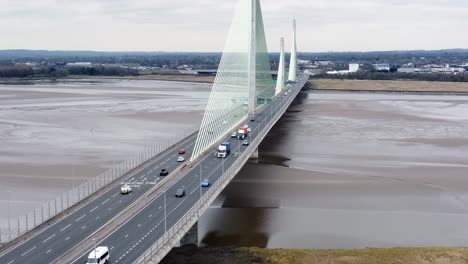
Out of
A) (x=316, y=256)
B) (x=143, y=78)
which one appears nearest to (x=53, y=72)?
(x=143, y=78)

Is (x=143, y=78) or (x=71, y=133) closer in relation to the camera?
(x=71, y=133)

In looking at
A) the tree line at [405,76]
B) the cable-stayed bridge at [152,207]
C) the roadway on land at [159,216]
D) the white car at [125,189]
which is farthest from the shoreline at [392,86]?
the white car at [125,189]

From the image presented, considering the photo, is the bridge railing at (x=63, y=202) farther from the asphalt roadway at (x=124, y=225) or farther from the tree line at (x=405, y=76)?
the tree line at (x=405, y=76)

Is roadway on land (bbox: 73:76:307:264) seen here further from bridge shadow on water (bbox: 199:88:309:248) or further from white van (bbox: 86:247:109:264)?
bridge shadow on water (bbox: 199:88:309:248)

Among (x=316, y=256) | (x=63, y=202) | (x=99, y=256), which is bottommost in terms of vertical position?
(x=316, y=256)

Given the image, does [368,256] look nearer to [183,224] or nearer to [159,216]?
[183,224]

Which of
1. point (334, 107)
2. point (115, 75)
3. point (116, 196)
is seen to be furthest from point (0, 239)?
point (115, 75)

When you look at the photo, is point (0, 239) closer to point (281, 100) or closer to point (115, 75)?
point (281, 100)
